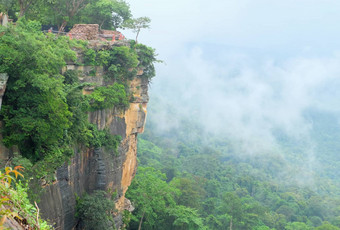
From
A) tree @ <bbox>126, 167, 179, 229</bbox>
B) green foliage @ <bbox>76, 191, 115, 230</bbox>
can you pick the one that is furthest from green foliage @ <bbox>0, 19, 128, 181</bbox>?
tree @ <bbox>126, 167, 179, 229</bbox>

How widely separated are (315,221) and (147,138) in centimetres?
3993

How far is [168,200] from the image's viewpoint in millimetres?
26109

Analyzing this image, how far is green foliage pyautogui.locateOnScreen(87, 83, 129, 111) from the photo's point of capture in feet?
49.5

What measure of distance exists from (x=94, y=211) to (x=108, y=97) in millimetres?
5134

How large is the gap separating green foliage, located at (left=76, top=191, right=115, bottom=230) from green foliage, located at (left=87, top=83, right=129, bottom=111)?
3663 millimetres

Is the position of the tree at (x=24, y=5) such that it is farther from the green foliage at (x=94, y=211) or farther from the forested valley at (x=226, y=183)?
the forested valley at (x=226, y=183)

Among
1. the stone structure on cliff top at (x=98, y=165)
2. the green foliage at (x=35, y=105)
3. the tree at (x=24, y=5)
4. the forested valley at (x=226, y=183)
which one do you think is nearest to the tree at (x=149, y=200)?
the forested valley at (x=226, y=183)

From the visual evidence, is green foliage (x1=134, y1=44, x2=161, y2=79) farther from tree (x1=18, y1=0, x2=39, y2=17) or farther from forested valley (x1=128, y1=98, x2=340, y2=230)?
forested valley (x1=128, y1=98, x2=340, y2=230)

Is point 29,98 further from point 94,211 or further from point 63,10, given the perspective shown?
point 63,10

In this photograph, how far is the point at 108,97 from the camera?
16.2 metres

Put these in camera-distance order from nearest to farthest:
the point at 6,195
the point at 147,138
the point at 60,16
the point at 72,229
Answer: the point at 6,195 < the point at 72,229 < the point at 60,16 < the point at 147,138

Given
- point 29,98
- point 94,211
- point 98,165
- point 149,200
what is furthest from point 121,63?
point 149,200

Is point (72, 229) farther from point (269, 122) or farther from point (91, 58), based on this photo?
point (269, 122)

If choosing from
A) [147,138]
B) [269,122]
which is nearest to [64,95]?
[147,138]
